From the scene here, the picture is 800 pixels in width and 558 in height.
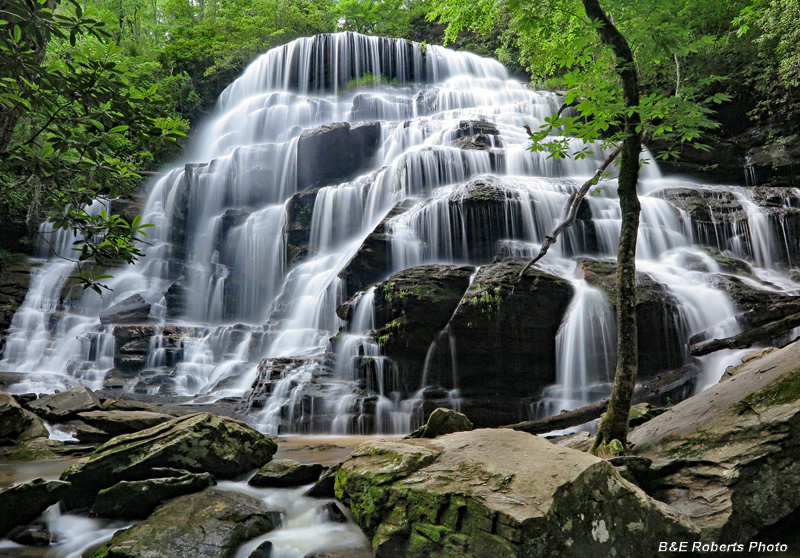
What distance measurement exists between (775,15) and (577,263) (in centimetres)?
1059

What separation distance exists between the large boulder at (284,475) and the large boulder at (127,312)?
555 inches

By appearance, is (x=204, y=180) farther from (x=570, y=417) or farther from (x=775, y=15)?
(x=775, y=15)

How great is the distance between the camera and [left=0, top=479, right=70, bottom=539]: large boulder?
14.2 feet

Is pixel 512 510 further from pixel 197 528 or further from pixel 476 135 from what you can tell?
pixel 476 135

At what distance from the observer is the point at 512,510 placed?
3.16 meters

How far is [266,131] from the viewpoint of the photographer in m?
26.7

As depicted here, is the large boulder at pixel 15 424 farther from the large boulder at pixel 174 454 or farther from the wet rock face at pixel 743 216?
the wet rock face at pixel 743 216

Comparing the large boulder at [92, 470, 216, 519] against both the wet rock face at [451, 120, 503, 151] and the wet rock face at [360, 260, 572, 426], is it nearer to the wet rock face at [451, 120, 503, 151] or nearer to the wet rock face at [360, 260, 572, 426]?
the wet rock face at [360, 260, 572, 426]

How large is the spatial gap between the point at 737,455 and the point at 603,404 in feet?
11.9

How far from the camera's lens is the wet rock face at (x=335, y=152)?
22.6 metres

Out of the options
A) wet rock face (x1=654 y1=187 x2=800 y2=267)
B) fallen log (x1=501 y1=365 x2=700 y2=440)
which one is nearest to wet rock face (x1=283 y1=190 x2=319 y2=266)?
fallen log (x1=501 y1=365 x2=700 y2=440)

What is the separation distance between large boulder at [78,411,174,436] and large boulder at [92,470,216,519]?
380 centimetres

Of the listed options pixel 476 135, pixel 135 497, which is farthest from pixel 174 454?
pixel 476 135

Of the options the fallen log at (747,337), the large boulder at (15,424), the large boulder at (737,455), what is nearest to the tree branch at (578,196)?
the large boulder at (737,455)
